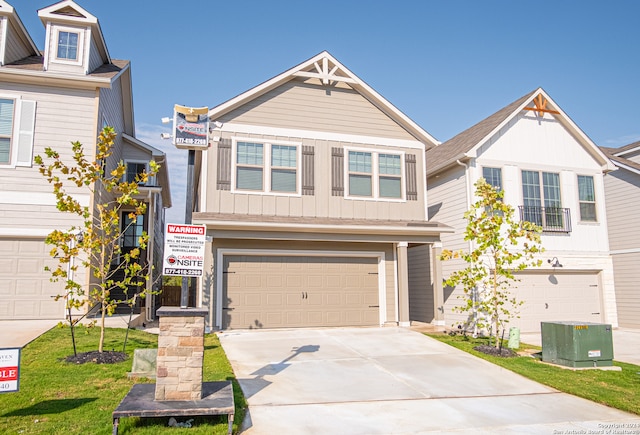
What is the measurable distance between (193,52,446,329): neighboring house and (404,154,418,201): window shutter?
0.03 m

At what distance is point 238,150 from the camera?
541 inches

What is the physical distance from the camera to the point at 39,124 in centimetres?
1266

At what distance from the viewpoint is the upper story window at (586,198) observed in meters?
16.7

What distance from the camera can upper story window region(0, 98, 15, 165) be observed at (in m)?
12.4

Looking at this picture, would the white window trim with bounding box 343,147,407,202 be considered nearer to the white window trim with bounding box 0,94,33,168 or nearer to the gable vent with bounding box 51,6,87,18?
the gable vent with bounding box 51,6,87,18

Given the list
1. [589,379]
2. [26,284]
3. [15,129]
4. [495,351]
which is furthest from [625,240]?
[15,129]

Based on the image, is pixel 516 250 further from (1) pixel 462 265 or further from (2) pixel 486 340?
(2) pixel 486 340

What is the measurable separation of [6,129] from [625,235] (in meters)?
19.3

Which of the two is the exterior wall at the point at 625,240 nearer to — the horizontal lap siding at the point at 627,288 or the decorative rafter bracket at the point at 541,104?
the horizontal lap siding at the point at 627,288

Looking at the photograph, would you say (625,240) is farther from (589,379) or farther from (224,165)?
(224,165)

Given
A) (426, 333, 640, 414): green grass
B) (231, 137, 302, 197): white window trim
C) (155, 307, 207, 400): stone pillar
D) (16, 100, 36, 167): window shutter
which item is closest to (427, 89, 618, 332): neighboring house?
(231, 137, 302, 197): white window trim

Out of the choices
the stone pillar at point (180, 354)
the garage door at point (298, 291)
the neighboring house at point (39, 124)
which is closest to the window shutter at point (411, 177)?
the garage door at point (298, 291)

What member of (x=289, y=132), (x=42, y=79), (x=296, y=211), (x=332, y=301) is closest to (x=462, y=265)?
(x=332, y=301)

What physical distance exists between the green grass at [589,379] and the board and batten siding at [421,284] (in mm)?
5714
